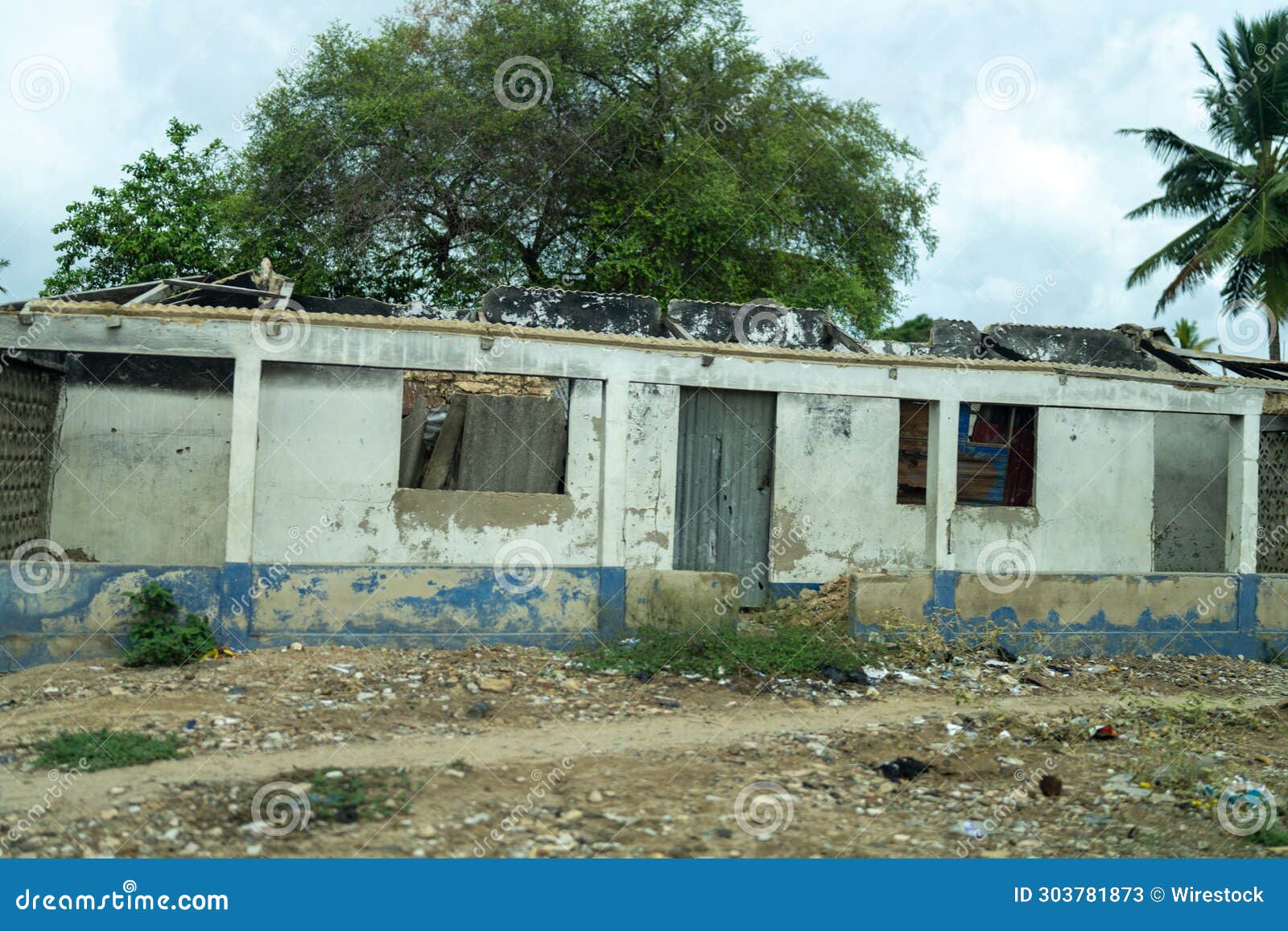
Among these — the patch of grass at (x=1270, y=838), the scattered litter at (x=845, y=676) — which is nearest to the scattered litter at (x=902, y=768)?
the patch of grass at (x=1270, y=838)

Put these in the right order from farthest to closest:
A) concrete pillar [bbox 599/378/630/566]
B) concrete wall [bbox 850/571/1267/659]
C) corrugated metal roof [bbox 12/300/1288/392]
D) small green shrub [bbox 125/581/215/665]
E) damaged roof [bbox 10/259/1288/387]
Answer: damaged roof [bbox 10/259/1288/387]
concrete wall [bbox 850/571/1267/659]
concrete pillar [bbox 599/378/630/566]
corrugated metal roof [bbox 12/300/1288/392]
small green shrub [bbox 125/581/215/665]

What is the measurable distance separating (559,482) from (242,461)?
265 centimetres

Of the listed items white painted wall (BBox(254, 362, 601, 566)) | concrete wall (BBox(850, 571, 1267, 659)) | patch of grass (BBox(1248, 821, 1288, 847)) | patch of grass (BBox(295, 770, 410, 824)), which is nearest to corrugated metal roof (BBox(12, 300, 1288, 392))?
white painted wall (BBox(254, 362, 601, 566))

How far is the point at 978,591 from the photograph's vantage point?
10.1 metres

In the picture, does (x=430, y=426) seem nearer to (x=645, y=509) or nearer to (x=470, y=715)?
(x=645, y=509)

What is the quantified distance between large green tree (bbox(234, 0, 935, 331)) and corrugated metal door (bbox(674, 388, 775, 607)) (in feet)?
26.4

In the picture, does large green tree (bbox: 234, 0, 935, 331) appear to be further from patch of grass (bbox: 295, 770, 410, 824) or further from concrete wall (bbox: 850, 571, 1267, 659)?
patch of grass (bbox: 295, 770, 410, 824)

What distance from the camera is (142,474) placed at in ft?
31.6

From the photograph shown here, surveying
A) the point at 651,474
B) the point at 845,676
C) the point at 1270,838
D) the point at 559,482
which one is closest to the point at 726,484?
the point at 651,474

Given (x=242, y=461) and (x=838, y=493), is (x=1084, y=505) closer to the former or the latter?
(x=838, y=493)

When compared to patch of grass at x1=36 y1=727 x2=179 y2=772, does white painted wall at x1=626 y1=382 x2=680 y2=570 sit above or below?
above

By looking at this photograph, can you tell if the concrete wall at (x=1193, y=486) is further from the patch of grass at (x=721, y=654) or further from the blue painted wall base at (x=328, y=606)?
the blue painted wall base at (x=328, y=606)

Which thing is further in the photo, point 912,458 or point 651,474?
point 912,458

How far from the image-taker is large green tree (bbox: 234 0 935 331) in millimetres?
18359
